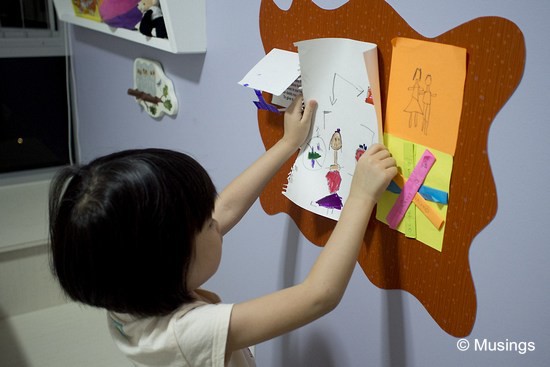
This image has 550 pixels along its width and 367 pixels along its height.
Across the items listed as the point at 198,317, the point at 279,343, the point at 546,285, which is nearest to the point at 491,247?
the point at 546,285

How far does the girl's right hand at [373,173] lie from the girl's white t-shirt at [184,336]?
22 cm

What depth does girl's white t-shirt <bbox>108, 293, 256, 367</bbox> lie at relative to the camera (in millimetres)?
647

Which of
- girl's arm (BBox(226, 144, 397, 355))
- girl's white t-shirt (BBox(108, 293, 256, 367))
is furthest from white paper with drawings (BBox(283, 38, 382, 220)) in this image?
girl's white t-shirt (BBox(108, 293, 256, 367))

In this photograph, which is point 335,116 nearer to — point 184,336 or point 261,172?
point 261,172

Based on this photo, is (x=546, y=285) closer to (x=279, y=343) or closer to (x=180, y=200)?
(x=180, y=200)

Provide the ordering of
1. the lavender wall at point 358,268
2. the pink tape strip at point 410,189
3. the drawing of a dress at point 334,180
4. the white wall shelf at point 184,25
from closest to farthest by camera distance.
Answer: the lavender wall at point 358,268, the pink tape strip at point 410,189, the drawing of a dress at point 334,180, the white wall shelf at point 184,25

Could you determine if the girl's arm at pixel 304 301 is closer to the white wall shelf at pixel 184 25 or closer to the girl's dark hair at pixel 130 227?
the girl's dark hair at pixel 130 227

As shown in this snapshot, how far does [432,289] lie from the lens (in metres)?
0.71

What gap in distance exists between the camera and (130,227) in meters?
0.62

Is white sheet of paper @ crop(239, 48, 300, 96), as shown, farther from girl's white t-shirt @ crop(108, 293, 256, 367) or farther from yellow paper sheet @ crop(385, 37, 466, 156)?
girl's white t-shirt @ crop(108, 293, 256, 367)

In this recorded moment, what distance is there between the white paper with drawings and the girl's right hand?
0.03 m

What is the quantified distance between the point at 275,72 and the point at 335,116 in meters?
0.13

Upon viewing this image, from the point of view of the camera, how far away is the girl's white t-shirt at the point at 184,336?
647mm

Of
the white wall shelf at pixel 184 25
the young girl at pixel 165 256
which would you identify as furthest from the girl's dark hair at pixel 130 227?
the white wall shelf at pixel 184 25
